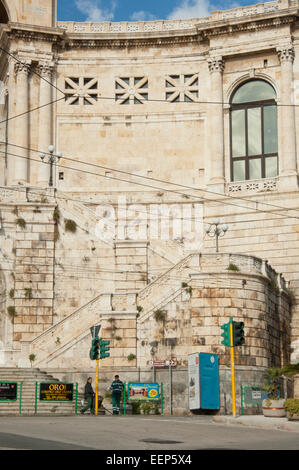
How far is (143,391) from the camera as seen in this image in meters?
35.0

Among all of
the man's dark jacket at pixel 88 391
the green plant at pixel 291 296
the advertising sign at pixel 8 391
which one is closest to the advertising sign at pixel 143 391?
the man's dark jacket at pixel 88 391

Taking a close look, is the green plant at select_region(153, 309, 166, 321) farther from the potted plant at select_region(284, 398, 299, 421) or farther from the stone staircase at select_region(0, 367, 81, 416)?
the potted plant at select_region(284, 398, 299, 421)

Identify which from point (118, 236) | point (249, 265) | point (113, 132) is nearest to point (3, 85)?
point (113, 132)

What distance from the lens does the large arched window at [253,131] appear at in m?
51.8

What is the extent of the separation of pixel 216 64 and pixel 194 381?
25.6 metres

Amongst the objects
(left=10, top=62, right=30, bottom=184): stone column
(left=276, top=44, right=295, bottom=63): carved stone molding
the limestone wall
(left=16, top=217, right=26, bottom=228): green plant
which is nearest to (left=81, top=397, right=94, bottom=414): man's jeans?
the limestone wall

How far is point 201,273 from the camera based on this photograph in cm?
3750

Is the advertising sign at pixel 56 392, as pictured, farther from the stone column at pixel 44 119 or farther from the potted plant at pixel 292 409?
the stone column at pixel 44 119

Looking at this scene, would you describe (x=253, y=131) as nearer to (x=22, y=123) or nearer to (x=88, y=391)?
(x=22, y=123)

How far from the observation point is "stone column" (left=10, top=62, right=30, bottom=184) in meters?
51.8

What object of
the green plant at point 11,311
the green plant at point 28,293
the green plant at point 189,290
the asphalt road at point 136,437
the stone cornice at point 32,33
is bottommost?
the asphalt road at point 136,437

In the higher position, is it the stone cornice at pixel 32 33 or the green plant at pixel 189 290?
the stone cornice at pixel 32 33

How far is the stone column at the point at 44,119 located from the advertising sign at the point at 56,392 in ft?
69.3

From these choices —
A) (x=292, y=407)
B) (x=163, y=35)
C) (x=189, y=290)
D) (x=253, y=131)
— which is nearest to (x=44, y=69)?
(x=163, y=35)
